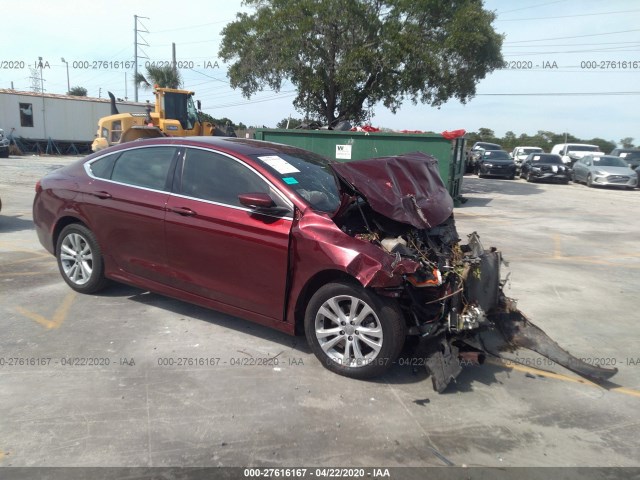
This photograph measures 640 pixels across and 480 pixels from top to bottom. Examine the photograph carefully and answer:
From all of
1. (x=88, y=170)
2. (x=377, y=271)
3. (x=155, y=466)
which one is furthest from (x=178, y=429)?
(x=88, y=170)

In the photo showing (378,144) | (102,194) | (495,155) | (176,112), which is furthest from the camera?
(495,155)

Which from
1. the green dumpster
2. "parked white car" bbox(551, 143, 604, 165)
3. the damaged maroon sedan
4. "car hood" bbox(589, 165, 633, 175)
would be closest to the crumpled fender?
the damaged maroon sedan

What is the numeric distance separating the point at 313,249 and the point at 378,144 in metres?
10.2

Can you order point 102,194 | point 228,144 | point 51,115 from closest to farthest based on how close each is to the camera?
point 228,144 → point 102,194 → point 51,115

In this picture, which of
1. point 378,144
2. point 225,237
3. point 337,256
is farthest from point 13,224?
point 378,144

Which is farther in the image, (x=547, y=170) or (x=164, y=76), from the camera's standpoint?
(x=164, y=76)

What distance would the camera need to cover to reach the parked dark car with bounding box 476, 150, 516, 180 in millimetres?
26438

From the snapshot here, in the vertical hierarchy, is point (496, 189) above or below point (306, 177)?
below

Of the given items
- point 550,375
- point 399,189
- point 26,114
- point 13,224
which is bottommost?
point 550,375

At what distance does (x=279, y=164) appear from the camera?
185 inches

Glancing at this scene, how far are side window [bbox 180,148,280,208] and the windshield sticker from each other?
191mm

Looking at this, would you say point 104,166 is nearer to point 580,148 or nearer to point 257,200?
point 257,200

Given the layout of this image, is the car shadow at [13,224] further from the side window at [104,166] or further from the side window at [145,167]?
the side window at [145,167]

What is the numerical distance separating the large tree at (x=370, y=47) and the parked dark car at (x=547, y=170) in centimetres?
616
